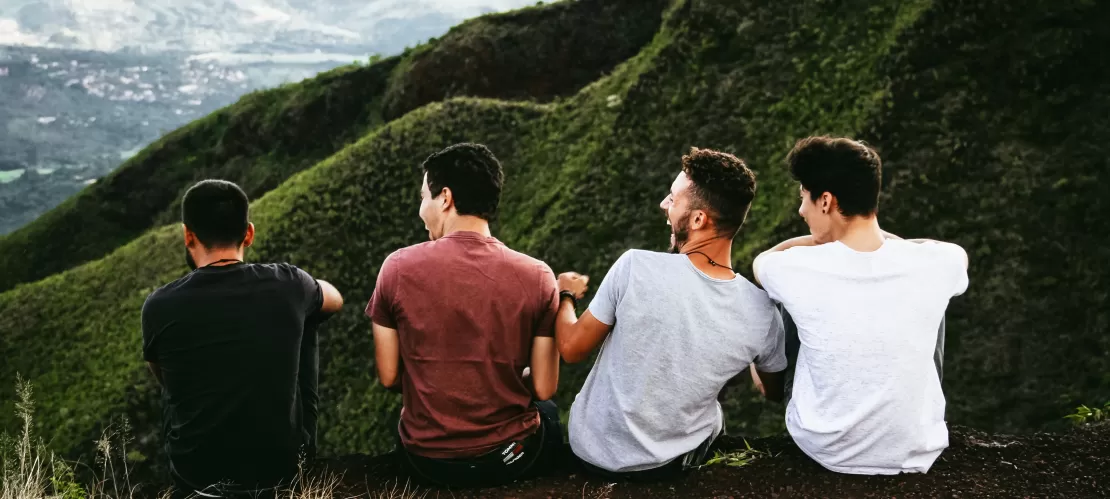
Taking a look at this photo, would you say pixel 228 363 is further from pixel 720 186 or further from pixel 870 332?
pixel 870 332

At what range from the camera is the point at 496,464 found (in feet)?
14.8

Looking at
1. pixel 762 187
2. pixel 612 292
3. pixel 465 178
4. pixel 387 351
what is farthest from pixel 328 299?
pixel 762 187

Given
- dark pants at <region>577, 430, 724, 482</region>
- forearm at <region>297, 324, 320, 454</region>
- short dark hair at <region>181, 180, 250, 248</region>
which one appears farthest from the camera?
forearm at <region>297, 324, 320, 454</region>

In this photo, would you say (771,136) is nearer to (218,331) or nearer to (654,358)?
(654,358)

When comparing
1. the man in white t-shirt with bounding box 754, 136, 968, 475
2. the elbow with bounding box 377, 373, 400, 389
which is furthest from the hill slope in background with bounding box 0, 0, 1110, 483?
the elbow with bounding box 377, 373, 400, 389

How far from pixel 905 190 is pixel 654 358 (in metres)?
8.67

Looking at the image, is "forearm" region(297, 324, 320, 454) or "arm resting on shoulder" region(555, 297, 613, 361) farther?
"forearm" region(297, 324, 320, 454)

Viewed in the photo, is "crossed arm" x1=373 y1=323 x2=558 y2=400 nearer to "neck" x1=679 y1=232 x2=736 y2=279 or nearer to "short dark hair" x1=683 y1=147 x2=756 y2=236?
"neck" x1=679 y1=232 x2=736 y2=279

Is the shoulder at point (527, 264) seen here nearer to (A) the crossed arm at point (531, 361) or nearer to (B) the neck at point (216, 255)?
(A) the crossed arm at point (531, 361)

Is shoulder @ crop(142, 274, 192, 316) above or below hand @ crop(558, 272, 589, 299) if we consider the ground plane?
below

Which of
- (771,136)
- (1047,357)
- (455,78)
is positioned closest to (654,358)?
(1047,357)

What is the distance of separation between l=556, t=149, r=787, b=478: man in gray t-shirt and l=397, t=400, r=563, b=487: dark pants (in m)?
0.47

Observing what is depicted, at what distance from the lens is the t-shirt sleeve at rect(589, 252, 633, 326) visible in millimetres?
4047

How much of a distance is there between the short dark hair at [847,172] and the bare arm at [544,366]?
5.62 feet
